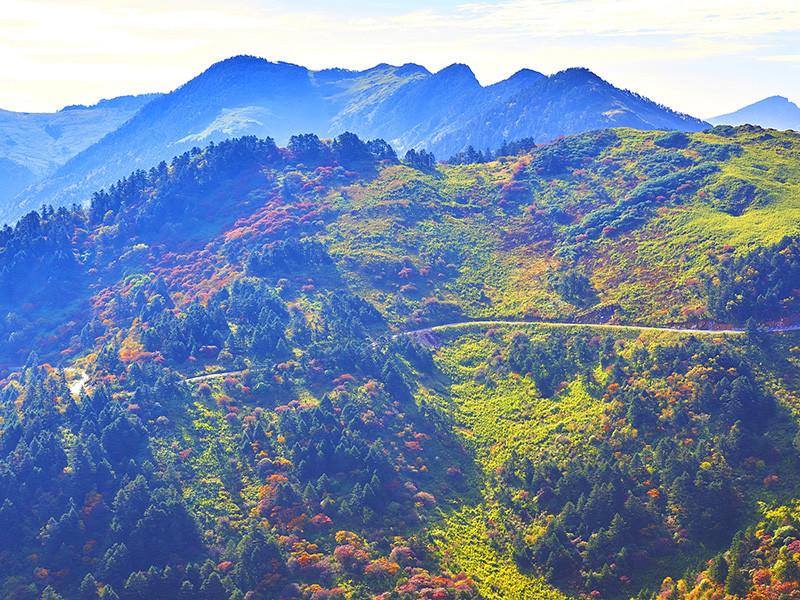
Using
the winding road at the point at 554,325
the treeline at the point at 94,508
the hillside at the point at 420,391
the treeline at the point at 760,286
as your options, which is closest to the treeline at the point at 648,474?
the hillside at the point at 420,391

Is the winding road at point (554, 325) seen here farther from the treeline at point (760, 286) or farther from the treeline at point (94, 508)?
the treeline at point (94, 508)

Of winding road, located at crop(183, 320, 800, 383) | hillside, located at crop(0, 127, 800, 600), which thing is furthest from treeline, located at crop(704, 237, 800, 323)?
winding road, located at crop(183, 320, 800, 383)

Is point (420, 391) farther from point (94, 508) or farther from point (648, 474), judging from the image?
point (94, 508)

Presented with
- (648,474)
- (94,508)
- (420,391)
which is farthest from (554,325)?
(94,508)

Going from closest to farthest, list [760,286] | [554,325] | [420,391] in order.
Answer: [760,286]
[420,391]
[554,325]

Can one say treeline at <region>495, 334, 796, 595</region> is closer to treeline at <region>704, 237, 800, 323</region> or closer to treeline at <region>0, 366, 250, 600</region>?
treeline at <region>704, 237, 800, 323</region>

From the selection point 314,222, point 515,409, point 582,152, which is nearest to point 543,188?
point 582,152

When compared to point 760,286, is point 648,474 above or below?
below

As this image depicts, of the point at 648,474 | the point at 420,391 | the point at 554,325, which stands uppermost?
the point at 554,325
